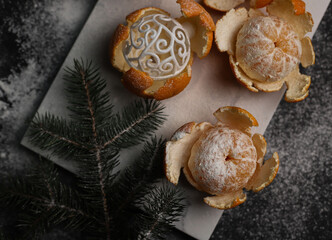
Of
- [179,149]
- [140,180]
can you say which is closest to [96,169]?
[140,180]

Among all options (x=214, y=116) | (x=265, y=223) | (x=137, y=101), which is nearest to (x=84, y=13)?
(x=137, y=101)

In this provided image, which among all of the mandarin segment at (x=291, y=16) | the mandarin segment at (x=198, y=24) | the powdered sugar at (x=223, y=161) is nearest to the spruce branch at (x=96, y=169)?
the powdered sugar at (x=223, y=161)

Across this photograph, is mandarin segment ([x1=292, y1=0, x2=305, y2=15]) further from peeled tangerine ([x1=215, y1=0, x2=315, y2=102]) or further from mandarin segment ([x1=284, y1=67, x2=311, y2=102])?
mandarin segment ([x1=284, y1=67, x2=311, y2=102])

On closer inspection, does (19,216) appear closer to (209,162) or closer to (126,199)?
(126,199)

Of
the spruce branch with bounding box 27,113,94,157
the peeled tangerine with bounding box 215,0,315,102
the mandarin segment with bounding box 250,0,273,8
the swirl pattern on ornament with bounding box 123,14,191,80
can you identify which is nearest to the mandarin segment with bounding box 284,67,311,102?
the peeled tangerine with bounding box 215,0,315,102

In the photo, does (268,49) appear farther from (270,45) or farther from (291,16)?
(291,16)
